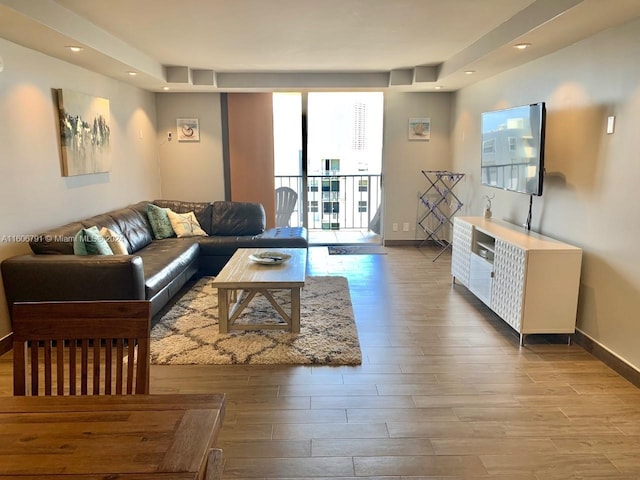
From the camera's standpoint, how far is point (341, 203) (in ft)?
26.4

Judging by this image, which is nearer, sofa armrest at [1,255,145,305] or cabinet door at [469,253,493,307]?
sofa armrest at [1,255,145,305]

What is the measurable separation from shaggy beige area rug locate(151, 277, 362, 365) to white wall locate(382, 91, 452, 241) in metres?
2.70

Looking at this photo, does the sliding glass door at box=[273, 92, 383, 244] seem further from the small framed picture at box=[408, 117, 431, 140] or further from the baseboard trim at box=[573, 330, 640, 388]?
the baseboard trim at box=[573, 330, 640, 388]

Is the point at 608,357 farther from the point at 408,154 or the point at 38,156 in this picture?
the point at 38,156

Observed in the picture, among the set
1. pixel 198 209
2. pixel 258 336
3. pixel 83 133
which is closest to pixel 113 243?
pixel 83 133

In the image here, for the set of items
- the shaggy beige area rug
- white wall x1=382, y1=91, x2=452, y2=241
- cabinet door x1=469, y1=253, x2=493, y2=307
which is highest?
white wall x1=382, y1=91, x2=452, y2=241

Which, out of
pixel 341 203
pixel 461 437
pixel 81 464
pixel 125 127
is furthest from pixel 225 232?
pixel 81 464

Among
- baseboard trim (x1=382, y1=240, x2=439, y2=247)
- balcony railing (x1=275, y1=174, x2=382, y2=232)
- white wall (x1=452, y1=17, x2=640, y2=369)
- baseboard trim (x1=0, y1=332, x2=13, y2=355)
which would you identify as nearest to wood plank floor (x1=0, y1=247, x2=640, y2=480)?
baseboard trim (x1=0, y1=332, x2=13, y2=355)

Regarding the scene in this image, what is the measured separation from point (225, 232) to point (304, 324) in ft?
7.33

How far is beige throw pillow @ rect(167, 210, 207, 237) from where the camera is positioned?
551cm

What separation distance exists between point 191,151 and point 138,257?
3.62 m

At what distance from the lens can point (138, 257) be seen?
3521 mm

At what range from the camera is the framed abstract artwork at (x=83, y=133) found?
4.16 m

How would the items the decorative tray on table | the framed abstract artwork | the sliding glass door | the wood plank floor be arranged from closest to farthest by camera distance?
1. the wood plank floor
2. the decorative tray on table
3. the framed abstract artwork
4. the sliding glass door
